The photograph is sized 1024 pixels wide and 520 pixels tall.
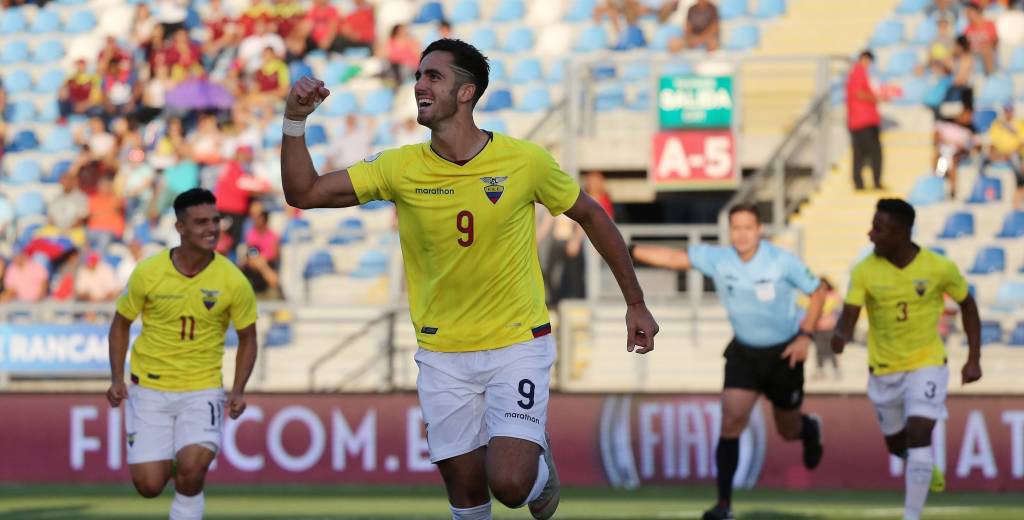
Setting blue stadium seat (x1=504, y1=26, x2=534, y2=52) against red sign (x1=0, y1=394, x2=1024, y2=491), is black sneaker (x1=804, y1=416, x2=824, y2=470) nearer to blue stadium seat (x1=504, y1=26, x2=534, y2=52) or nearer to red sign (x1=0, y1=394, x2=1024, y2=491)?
red sign (x1=0, y1=394, x2=1024, y2=491)

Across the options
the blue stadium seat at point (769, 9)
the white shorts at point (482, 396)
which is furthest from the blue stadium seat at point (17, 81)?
the white shorts at point (482, 396)

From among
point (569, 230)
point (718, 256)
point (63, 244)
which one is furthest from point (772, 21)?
point (718, 256)

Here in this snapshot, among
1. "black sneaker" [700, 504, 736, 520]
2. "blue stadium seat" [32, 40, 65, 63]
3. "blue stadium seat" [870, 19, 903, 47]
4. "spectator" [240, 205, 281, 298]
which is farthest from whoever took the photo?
"blue stadium seat" [32, 40, 65, 63]

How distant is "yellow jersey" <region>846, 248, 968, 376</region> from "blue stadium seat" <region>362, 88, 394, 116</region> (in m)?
12.6

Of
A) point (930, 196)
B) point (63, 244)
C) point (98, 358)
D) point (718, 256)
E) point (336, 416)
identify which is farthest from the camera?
point (63, 244)

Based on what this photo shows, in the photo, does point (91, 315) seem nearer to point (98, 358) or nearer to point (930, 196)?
point (98, 358)

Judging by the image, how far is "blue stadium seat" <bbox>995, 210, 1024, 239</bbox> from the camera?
19.2 metres

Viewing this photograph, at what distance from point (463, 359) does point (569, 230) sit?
36.7 ft

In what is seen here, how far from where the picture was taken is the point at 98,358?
706 inches

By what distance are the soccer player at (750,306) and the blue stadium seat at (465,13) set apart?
1273cm

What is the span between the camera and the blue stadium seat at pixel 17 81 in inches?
1038

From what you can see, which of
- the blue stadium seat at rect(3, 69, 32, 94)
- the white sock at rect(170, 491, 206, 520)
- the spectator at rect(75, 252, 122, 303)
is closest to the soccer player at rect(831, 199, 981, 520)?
the white sock at rect(170, 491, 206, 520)

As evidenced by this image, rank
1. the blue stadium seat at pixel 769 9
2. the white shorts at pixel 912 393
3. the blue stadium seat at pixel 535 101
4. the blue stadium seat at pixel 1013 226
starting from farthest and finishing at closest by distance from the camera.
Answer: the blue stadium seat at pixel 769 9
the blue stadium seat at pixel 535 101
the blue stadium seat at pixel 1013 226
the white shorts at pixel 912 393

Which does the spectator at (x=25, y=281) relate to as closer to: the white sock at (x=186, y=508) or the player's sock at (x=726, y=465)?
the player's sock at (x=726, y=465)
